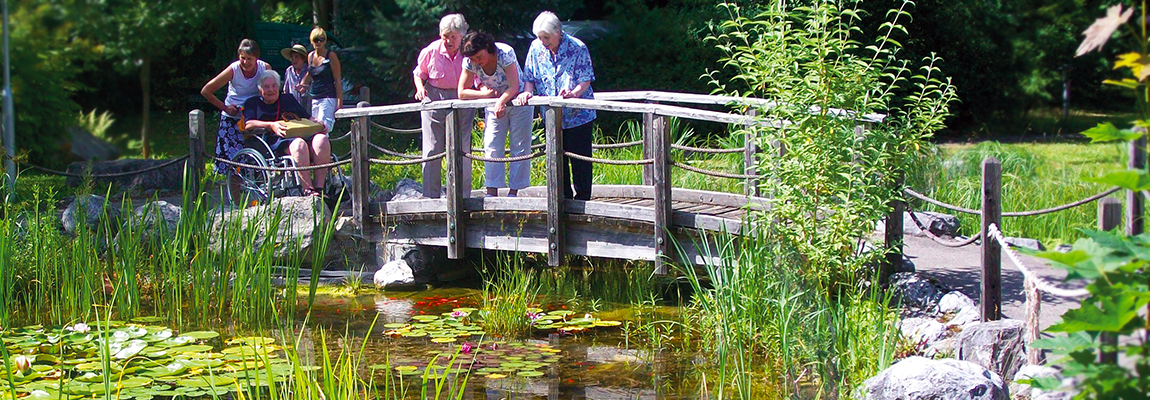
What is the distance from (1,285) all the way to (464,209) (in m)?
3.08

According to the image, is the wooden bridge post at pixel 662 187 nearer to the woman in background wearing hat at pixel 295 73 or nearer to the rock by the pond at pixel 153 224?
the rock by the pond at pixel 153 224

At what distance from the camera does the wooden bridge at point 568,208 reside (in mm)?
6723

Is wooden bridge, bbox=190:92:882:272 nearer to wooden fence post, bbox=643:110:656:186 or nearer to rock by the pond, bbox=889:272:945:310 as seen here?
wooden fence post, bbox=643:110:656:186

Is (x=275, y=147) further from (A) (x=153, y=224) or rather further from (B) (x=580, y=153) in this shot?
(B) (x=580, y=153)

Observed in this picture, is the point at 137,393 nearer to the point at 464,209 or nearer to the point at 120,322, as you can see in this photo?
the point at 120,322

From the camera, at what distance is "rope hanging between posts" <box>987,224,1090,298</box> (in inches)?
102

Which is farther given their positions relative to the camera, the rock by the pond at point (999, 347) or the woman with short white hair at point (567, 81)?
the woman with short white hair at point (567, 81)

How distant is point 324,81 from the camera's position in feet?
31.0

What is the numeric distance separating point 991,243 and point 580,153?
9.64ft

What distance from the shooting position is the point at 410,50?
13.0 meters

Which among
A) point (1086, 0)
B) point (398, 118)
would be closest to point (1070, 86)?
point (1086, 0)

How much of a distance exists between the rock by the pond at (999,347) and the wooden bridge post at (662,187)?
2.14 meters

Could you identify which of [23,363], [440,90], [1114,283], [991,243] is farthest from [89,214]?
[1114,283]

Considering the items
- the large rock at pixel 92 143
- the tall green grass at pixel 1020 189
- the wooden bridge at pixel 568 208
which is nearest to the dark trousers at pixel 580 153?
the wooden bridge at pixel 568 208
